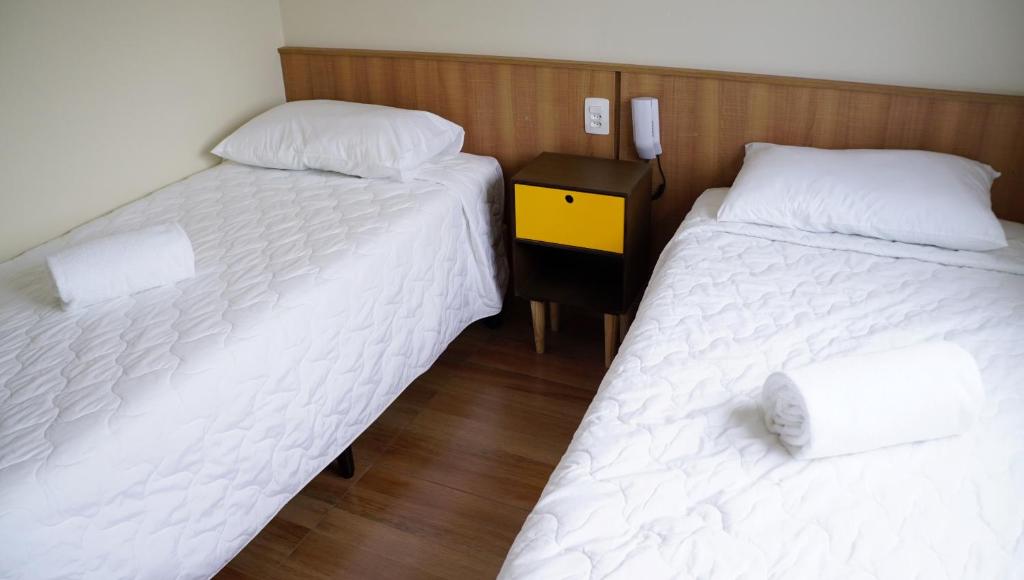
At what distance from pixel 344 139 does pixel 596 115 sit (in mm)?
755

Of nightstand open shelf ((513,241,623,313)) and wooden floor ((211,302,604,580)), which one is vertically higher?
nightstand open shelf ((513,241,623,313))

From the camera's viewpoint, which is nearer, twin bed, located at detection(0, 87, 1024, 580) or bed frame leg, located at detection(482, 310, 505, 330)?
twin bed, located at detection(0, 87, 1024, 580)

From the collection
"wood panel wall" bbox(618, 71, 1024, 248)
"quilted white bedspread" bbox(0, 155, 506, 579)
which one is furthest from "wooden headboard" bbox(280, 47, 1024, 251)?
"quilted white bedspread" bbox(0, 155, 506, 579)

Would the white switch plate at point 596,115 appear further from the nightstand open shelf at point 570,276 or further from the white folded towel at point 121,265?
the white folded towel at point 121,265

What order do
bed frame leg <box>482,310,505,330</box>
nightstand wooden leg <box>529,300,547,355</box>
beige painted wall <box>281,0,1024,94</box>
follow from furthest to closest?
bed frame leg <box>482,310,505,330</box>
nightstand wooden leg <box>529,300,547,355</box>
beige painted wall <box>281,0,1024,94</box>

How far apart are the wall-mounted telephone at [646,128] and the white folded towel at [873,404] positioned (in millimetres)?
1204

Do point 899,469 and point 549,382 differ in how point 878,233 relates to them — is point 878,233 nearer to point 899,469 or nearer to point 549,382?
point 899,469

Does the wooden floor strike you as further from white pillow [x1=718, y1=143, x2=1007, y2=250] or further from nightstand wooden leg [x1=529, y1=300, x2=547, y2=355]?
white pillow [x1=718, y1=143, x2=1007, y2=250]

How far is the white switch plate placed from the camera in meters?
2.46

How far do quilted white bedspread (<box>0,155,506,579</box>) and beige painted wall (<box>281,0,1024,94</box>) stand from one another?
492 millimetres

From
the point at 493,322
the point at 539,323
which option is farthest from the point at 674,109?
the point at 493,322

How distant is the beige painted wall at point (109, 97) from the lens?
206 centimetres

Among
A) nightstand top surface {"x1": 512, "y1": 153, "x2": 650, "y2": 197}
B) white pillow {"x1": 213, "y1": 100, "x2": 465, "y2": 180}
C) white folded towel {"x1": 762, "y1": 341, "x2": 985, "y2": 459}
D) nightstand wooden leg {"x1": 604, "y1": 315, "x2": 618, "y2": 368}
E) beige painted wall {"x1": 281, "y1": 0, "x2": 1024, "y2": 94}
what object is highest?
beige painted wall {"x1": 281, "y1": 0, "x2": 1024, "y2": 94}

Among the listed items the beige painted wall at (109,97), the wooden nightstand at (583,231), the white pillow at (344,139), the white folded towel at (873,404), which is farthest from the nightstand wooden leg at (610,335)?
the beige painted wall at (109,97)
